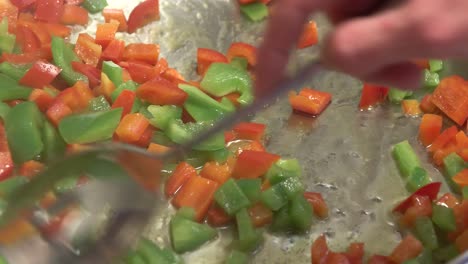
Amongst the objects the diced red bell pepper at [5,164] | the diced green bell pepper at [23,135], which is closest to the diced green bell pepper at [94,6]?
the diced green bell pepper at [23,135]

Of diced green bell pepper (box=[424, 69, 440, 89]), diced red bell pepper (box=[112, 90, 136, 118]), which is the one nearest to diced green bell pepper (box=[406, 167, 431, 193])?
diced green bell pepper (box=[424, 69, 440, 89])

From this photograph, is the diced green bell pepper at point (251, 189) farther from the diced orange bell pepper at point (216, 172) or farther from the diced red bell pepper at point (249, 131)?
the diced red bell pepper at point (249, 131)

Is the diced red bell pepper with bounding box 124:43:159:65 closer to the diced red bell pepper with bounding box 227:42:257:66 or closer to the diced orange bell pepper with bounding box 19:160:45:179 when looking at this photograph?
the diced red bell pepper with bounding box 227:42:257:66

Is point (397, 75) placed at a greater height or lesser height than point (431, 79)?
greater

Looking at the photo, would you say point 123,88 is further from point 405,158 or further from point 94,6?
point 405,158

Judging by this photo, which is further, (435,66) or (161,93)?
(435,66)

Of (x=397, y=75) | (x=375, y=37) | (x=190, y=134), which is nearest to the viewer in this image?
(x=375, y=37)

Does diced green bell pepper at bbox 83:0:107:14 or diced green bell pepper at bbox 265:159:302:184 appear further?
diced green bell pepper at bbox 83:0:107:14

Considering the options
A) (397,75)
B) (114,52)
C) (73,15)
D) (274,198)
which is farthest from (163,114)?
(397,75)
